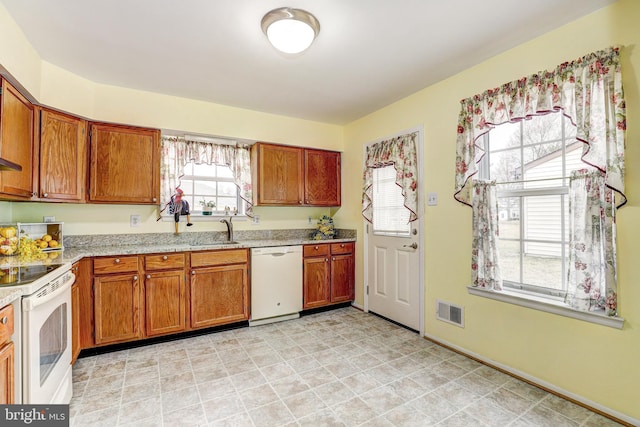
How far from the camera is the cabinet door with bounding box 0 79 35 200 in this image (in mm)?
1950

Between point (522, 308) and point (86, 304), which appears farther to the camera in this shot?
point (86, 304)

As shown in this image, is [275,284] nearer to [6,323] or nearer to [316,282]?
[316,282]

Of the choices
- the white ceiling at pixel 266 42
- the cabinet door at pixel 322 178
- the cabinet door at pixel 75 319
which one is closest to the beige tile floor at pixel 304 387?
the cabinet door at pixel 75 319

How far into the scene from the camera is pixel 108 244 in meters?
3.13

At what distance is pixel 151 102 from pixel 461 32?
2.96 metres

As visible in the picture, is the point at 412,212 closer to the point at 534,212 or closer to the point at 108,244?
the point at 534,212

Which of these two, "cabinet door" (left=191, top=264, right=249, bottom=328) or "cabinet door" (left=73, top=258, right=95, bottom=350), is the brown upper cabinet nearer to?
"cabinet door" (left=191, top=264, right=249, bottom=328)

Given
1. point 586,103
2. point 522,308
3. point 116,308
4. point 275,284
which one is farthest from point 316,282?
point 586,103

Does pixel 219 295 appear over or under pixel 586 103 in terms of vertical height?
under

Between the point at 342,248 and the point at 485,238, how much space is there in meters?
1.89

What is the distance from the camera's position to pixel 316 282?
12.4 feet

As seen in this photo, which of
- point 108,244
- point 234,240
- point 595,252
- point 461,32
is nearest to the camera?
point 595,252

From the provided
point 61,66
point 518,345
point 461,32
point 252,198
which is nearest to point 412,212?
point 518,345

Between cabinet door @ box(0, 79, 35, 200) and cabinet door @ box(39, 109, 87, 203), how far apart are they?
0.32 feet
